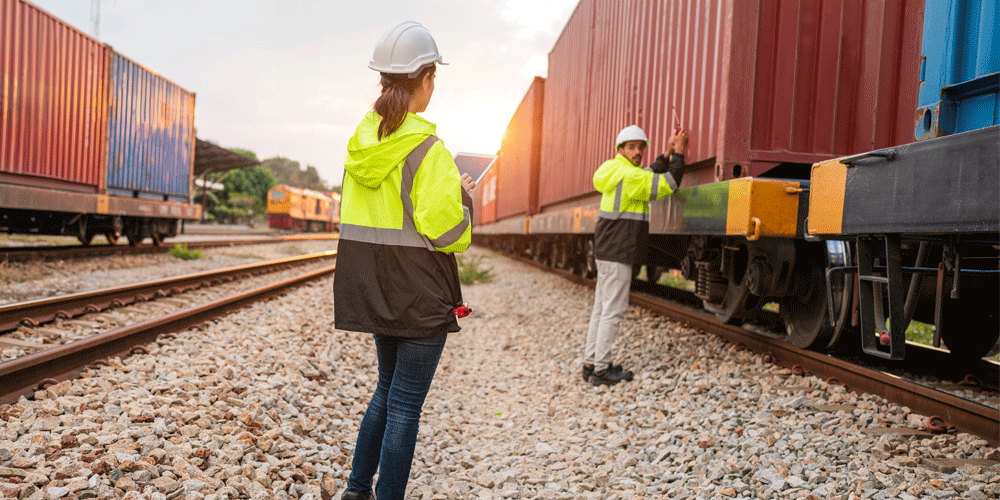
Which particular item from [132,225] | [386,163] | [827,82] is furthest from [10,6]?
[827,82]

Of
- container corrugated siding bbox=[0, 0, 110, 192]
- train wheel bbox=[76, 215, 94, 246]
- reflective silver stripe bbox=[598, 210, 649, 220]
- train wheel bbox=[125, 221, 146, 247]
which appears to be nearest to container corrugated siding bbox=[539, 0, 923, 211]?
reflective silver stripe bbox=[598, 210, 649, 220]

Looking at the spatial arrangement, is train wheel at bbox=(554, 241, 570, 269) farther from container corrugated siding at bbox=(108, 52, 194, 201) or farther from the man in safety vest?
container corrugated siding at bbox=(108, 52, 194, 201)

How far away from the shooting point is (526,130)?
13328 mm

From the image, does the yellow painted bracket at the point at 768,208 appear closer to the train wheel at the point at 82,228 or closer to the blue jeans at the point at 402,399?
the blue jeans at the point at 402,399

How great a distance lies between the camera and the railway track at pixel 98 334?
2.99 metres

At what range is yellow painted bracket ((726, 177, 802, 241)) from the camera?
11.3 feet

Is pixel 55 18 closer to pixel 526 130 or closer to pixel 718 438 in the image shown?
pixel 526 130

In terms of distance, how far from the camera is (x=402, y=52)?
6.08 feet

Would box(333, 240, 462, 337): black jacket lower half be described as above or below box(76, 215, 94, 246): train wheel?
above

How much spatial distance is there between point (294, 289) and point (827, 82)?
647 centimetres

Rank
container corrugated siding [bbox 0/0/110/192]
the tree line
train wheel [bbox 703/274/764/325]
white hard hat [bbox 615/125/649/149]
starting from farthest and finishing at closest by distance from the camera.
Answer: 1. the tree line
2. container corrugated siding [bbox 0/0/110/192]
3. train wheel [bbox 703/274/764/325]
4. white hard hat [bbox 615/125/649/149]

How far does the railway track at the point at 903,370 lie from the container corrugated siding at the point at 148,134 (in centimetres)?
1182

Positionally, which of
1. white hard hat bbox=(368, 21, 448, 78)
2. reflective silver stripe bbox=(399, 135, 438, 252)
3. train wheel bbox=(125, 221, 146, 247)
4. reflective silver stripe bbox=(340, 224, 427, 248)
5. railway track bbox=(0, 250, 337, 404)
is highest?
white hard hat bbox=(368, 21, 448, 78)

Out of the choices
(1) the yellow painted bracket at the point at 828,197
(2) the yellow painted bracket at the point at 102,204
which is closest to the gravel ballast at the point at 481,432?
(1) the yellow painted bracket at the point at 828,197
